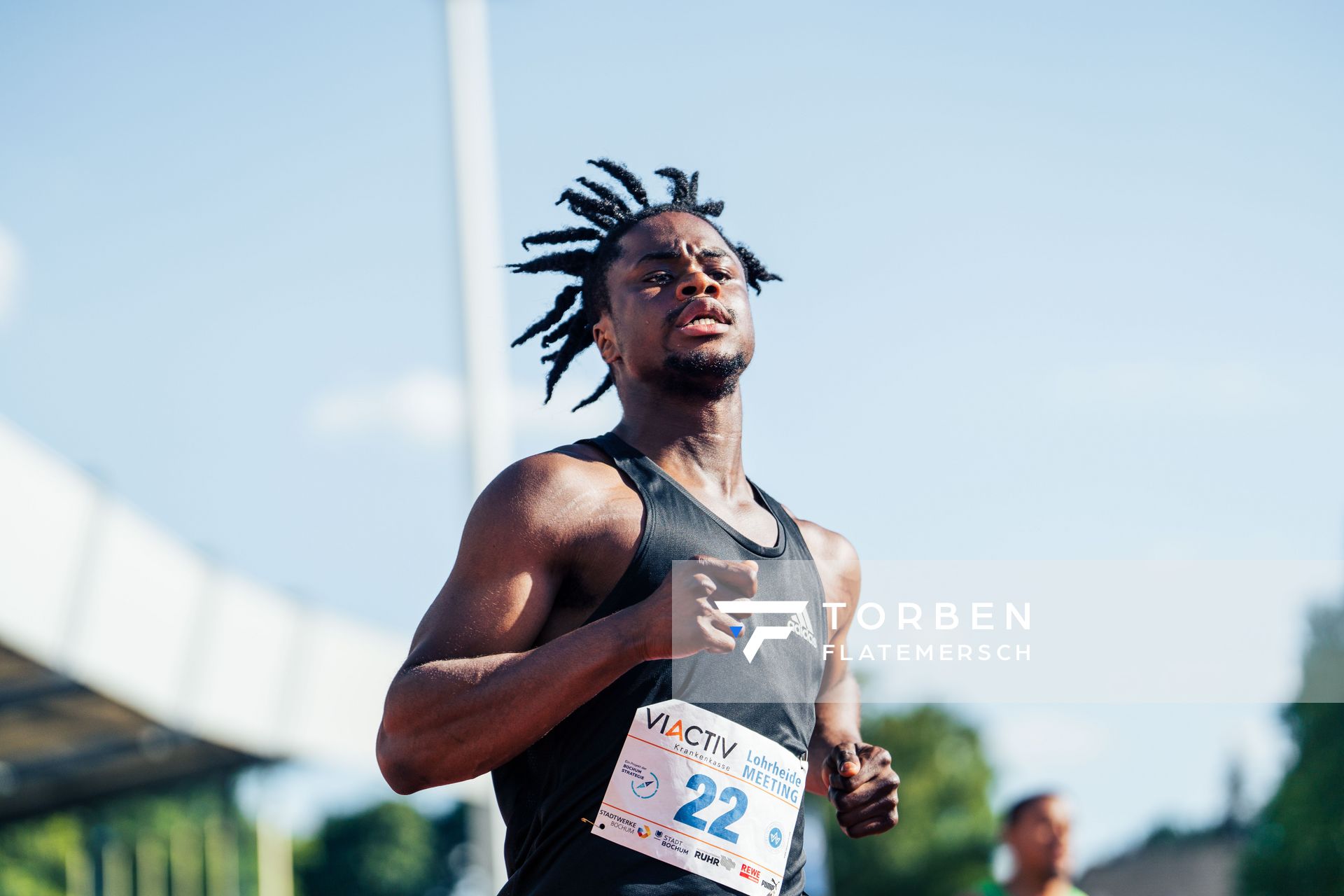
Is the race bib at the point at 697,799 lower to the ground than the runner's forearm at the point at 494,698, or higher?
lower

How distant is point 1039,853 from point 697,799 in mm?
4284

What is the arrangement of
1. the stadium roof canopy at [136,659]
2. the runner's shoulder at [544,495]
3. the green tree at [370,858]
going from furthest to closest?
the green tree at [370,858] → the stadium roof canopy at [136,659] → the runner's shoulder at [544,495]

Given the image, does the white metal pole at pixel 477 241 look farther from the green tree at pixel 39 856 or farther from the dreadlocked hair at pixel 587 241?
the green tree at pixel 39 856

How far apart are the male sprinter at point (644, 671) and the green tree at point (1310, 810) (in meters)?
30.5

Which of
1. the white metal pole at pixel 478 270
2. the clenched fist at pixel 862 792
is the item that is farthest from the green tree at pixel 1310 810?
the clenched fist at pixel 862 792

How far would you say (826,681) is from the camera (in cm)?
353

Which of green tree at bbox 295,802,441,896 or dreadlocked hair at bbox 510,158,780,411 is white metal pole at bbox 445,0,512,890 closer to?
dreadlocked hair at bbox 510,158,780,411

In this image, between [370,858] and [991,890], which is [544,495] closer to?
[991,890]

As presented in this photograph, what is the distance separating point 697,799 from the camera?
2727mm

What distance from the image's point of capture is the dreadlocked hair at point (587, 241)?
3867 millimetres

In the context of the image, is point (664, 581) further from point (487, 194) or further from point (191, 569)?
point (191, 569)

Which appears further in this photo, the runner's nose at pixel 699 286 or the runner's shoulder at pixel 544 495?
the runner's nose at pixel 699 286

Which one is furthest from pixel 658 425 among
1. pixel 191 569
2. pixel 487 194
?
pixel 191 569

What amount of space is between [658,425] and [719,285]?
1.21ft
